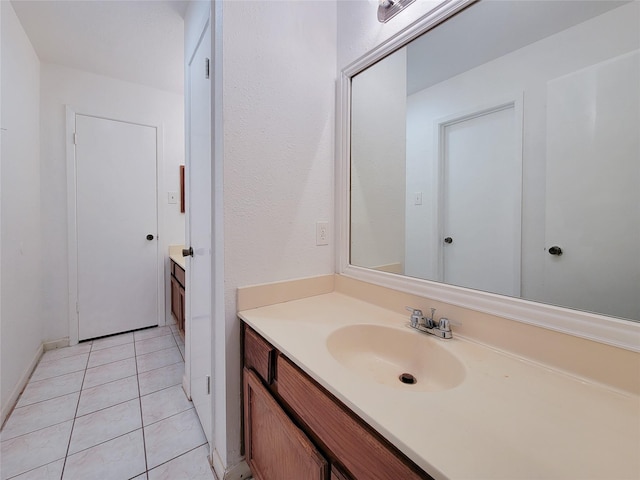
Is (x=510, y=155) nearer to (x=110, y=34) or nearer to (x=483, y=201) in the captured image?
(x=483, y=201)

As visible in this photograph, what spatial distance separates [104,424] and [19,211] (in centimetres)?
145

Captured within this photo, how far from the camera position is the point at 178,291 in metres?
2.31

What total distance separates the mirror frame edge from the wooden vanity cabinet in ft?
4.93

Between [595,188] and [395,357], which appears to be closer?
[595,188]

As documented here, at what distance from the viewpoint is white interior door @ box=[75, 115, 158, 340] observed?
7.68ft

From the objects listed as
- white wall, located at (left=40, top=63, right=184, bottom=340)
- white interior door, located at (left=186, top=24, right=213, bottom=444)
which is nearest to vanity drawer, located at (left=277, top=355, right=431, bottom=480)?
white interior door, located at (left=186, top=24, right=213, bottom=444)

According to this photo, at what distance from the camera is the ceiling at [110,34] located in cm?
159

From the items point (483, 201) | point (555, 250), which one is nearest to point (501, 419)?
point (555, 250)

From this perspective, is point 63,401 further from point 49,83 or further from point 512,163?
point 512,163

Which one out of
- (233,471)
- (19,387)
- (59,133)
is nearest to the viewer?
(233,471)

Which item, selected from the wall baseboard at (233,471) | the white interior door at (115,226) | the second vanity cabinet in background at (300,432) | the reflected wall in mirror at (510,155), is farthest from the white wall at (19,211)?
the reflected wall in mirror at (510,155)

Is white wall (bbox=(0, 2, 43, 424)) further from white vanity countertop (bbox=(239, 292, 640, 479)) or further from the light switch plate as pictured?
white vanity countertop (bbox=(239, 292, 640, 479))

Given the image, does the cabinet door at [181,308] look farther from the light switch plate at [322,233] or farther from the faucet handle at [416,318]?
the faucet handle at [416,318]

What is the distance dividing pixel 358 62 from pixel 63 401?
254 cm
